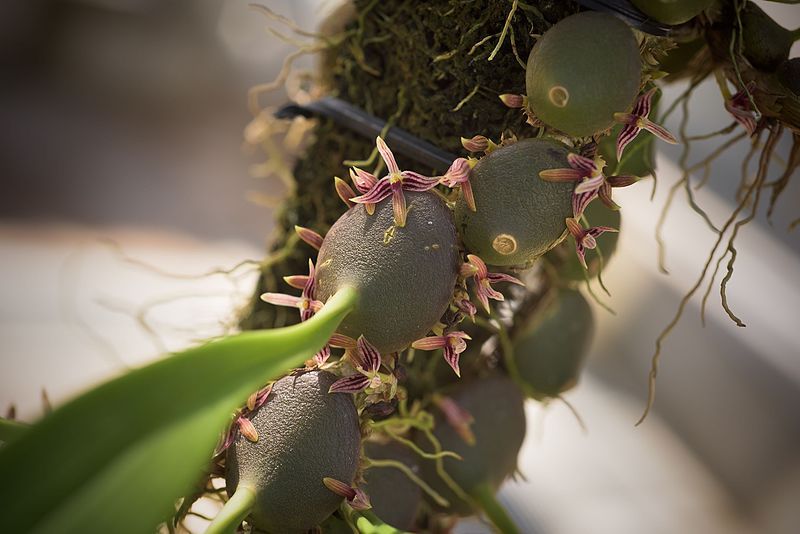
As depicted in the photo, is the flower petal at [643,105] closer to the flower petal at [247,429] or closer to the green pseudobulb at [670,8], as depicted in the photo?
the green pseudobulb at [670,8]

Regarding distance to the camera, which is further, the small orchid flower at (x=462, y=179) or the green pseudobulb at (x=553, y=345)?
the green pseudobulb at (x=553, y=345)

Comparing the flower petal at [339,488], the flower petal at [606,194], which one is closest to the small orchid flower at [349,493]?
the flower petal at [339,488]

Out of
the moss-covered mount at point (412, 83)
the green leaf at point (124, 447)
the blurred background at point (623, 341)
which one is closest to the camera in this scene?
the green leaf at point (124, 447)

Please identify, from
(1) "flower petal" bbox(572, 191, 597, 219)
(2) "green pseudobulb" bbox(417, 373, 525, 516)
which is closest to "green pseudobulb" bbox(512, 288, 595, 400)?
(2) "green pseudobulb" bbox(417, 373, 525, 516)

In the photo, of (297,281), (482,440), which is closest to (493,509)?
(482,440)

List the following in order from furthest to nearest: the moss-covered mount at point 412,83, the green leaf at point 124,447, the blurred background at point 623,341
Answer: the blurred background at point 623,341 → the moss-covered mount at point 412,83 → the green leaf at point 124,447

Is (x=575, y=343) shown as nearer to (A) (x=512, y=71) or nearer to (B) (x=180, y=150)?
(A) (x=512, y=71)

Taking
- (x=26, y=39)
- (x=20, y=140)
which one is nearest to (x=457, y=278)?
(x=20, y=140)
